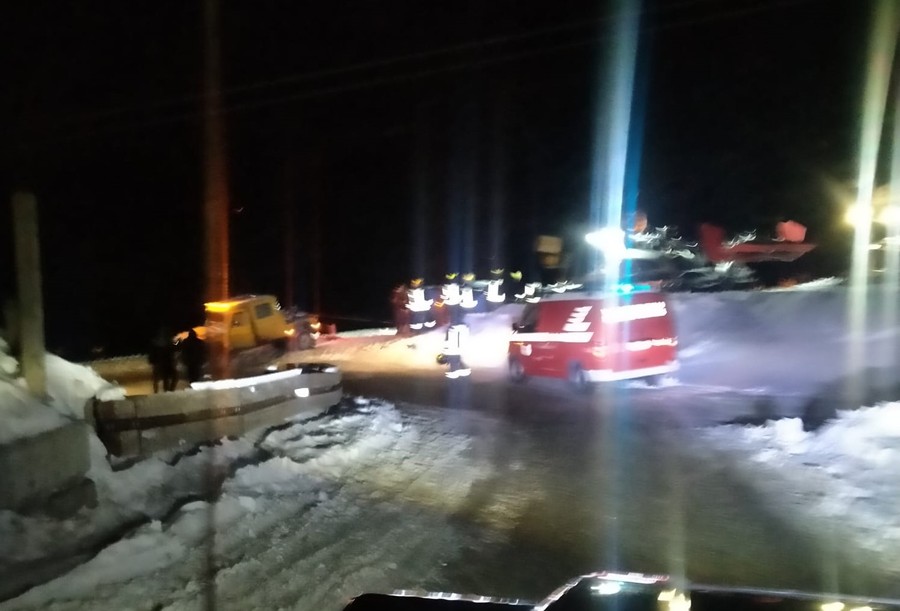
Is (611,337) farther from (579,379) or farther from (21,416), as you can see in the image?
(21,416)

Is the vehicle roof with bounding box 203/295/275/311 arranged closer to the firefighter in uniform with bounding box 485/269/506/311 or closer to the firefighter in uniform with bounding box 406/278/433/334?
the firefighter in uniform with bounding box 406/278/433/334

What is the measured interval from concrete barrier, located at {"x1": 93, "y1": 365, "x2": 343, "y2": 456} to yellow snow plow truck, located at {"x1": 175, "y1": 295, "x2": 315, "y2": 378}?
32.0ft

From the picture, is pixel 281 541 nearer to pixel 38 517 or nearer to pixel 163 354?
pixel 38 517

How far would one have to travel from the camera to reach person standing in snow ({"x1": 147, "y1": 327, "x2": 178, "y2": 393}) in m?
16.4

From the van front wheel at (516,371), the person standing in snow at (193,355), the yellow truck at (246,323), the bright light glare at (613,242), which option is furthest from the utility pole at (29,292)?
the bright light glare at (613,242)

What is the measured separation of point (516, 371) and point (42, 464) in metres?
12.8

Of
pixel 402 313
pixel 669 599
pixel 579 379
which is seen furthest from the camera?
pixel 402 313

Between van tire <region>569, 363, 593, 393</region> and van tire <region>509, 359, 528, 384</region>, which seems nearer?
van tire <region>569, 363, 593, 393</region>

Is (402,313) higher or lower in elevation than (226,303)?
lower

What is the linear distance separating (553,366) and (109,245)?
1546 cm

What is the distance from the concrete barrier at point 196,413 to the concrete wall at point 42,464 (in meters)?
2.00

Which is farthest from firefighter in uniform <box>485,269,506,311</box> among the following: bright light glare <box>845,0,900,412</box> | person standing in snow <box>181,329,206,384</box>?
person standing in snow <box>181,329,206,384</box>

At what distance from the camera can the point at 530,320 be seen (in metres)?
19.3

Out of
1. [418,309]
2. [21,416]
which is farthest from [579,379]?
[418,309]
